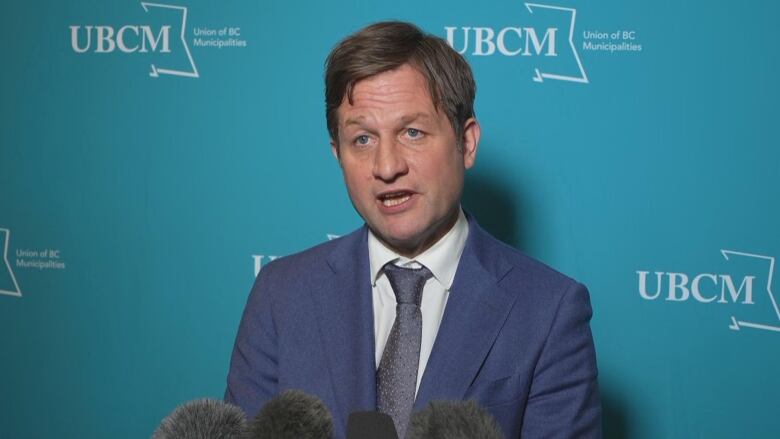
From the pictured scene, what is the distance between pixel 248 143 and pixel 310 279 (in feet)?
2.43

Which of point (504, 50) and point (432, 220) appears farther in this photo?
point (504, 50)

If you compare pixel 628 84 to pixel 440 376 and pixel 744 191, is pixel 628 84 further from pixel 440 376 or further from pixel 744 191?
pixel 440 376

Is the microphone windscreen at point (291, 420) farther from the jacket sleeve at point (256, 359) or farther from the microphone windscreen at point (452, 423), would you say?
the jacket sleeve at point (256, 359)

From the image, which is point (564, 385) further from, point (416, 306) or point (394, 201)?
point (394, 201)

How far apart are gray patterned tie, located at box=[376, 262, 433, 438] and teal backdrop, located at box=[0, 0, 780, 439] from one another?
0.62 metres

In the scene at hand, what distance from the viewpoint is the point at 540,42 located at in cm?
181

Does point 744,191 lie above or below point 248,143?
below

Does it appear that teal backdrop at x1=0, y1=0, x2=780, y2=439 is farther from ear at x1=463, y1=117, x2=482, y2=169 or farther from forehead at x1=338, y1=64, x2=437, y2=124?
forehead at x1=338, y1=64, x2=437, y2=124

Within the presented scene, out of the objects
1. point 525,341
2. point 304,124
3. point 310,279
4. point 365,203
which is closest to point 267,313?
point 310,279

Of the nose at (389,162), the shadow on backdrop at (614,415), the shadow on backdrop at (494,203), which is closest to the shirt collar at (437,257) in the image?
the nose at (389,162)

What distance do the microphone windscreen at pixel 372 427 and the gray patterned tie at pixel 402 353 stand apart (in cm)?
62

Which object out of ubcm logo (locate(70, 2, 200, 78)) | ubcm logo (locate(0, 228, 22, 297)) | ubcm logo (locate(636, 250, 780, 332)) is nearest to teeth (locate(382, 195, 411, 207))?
ubcm logo (locate(636, 250, 780, 332))

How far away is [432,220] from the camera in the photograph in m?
1.24

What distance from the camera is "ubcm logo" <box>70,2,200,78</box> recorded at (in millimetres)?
2016
